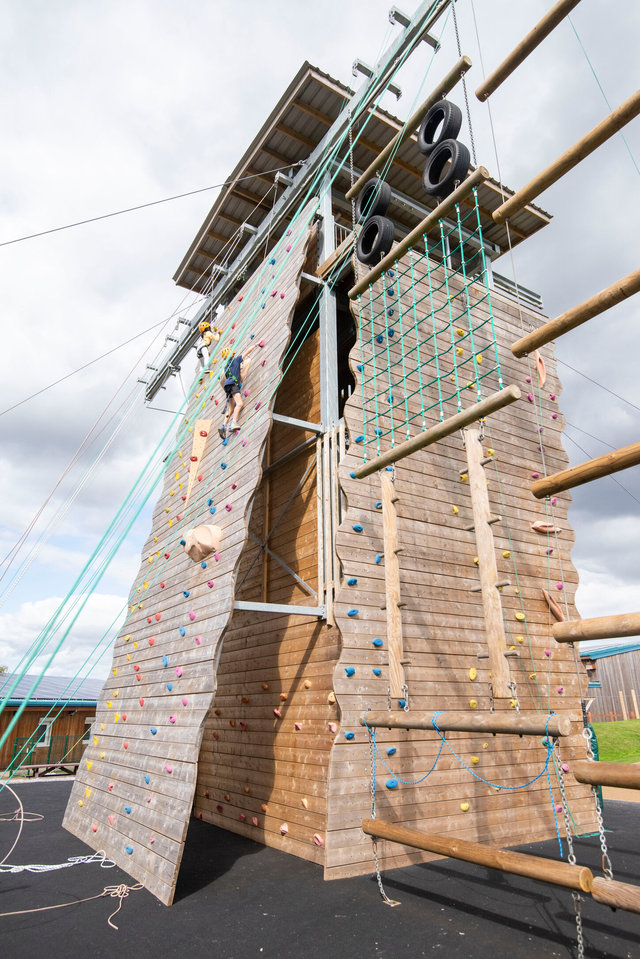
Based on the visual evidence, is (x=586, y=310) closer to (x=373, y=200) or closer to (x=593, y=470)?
(x=593, y=470)

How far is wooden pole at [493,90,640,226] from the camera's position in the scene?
123 inches

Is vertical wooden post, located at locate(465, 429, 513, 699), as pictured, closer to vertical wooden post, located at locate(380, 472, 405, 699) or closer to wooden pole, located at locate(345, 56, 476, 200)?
vertical wooden post, located at locate(380, 472, 405, 699)

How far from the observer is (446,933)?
3.44 meters

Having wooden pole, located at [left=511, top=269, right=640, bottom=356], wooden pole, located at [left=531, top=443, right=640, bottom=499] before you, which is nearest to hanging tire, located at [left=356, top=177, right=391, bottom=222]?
wooden pole, located at [left=511, top=269, right=640, bottom=356]

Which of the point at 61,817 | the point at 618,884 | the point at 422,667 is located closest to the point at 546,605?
the point at 422,667

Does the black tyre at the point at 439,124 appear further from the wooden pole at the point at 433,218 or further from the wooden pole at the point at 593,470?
the wooden pole at the point at 593,470

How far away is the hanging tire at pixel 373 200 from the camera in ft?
20.2

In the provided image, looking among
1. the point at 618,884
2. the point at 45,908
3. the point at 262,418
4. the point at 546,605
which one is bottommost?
the point at 45,908

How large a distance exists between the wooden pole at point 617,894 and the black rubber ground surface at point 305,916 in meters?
1.02

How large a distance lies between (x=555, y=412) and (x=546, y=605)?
2.82m

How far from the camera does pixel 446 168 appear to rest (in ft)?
18.7

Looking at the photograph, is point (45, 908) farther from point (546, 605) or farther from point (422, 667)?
point (546, 605)

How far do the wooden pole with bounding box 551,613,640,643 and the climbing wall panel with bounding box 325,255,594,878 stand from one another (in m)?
1.96

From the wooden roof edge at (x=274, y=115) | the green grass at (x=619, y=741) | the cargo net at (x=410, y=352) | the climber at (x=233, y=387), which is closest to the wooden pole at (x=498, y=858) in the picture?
the cargo net at (x=410, y=352)
